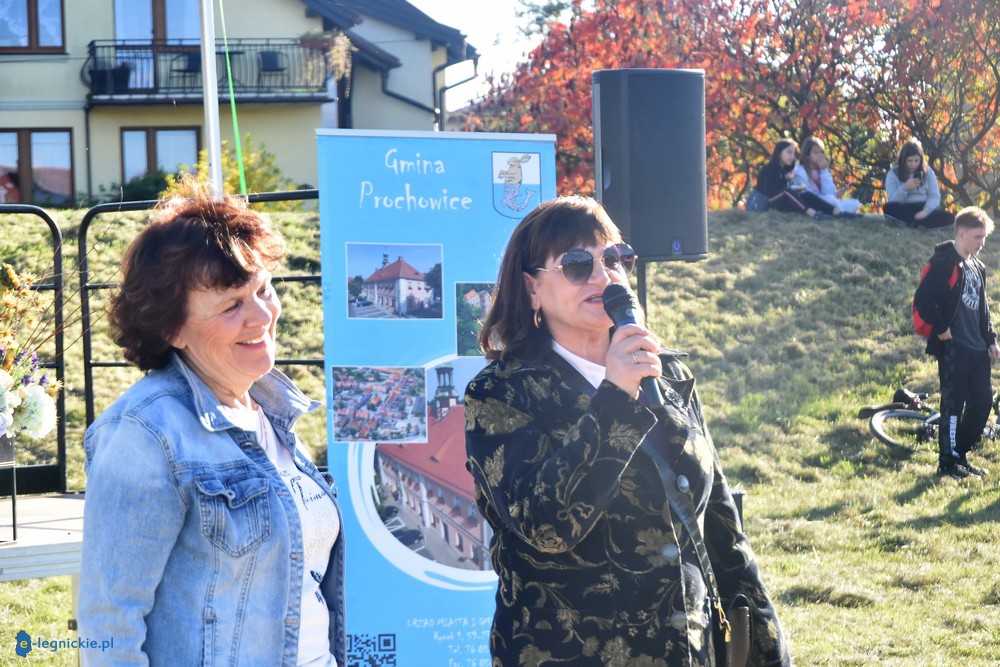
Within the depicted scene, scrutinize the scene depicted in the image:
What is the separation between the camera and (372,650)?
13.4 feet

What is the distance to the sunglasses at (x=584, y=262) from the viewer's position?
231cm

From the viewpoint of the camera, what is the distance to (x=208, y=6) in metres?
6.25

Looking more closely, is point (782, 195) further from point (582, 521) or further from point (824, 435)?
point (582, 521)

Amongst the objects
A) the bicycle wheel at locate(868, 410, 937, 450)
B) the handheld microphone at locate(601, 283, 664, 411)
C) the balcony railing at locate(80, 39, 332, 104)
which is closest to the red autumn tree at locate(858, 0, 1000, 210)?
the bicycle wheel at locate(868, 410, 937, 450)

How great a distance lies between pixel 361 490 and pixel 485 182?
128cm

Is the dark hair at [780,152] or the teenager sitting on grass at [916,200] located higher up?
the dark hair at [780,152]

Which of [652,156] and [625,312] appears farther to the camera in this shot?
[652,156]

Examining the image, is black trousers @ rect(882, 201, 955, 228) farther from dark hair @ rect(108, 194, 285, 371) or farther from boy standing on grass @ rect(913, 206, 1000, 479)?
dark hair @ rect(108, 194, 285, 371)

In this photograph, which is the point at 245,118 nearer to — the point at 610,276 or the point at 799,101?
the point at 799,101

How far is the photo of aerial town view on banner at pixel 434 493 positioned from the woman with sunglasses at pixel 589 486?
1.78 m

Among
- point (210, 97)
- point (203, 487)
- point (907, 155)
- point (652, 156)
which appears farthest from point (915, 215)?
point (203, 487)

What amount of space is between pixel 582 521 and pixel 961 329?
269 inches

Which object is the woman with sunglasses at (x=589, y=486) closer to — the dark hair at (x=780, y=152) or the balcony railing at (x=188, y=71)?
the dark hair at (x=780, y=152)

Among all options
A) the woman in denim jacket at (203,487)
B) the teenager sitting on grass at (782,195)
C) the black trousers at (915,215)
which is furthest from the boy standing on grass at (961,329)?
the woman in denim jacket at (203,487)
